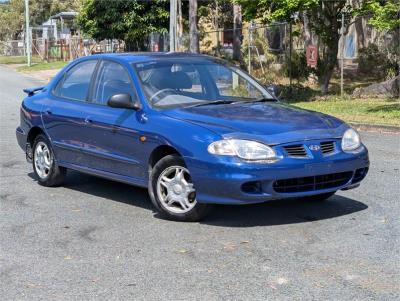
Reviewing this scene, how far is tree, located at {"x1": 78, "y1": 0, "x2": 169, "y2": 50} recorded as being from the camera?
31.5 meters

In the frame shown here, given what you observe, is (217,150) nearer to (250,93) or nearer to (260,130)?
(260,130)

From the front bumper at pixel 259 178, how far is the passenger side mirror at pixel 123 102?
3.20ft

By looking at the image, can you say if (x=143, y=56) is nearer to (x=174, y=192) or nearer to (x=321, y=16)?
(x=174, y=192)

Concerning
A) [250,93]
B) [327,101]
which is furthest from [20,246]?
[327,101]

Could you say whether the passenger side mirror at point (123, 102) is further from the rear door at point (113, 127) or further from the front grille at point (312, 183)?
the front grille at point (312, 183)

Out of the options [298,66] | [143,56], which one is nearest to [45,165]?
[143,56]

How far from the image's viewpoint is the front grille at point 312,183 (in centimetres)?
590

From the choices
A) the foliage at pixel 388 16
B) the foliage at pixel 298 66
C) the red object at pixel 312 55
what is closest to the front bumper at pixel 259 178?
the foliage at pixel 388 16

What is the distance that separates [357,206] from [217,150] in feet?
6.29

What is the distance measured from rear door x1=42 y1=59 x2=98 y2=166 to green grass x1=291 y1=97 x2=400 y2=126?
309 inches

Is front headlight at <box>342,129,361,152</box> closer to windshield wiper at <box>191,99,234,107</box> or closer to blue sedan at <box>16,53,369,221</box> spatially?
blue sedan at <box>16,53,369,221</box>

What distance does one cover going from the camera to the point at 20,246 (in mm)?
5684

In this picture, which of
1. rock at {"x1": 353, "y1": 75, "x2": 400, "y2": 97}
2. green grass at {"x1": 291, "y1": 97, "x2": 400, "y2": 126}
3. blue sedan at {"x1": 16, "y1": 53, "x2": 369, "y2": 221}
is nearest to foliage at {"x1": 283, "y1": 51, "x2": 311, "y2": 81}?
rock at {"x1": 353, "y1": 75, "x2": 400, "y2": 97}

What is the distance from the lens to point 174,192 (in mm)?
6297
